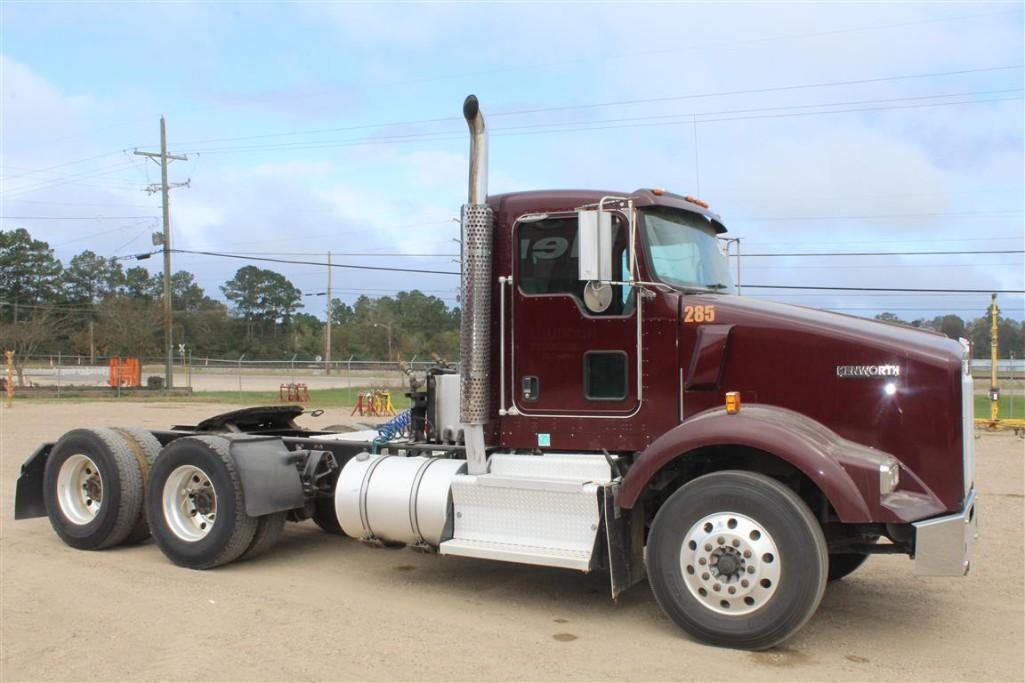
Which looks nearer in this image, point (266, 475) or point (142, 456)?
point (266, 475)

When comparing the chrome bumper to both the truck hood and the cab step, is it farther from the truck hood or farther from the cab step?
the cab step

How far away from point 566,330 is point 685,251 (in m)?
1.02

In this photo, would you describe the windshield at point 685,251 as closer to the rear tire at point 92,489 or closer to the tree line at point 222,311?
the rear tire at point 92,489

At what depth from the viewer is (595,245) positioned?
535 centimetres

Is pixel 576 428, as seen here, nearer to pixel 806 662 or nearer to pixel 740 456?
pixel 740 456

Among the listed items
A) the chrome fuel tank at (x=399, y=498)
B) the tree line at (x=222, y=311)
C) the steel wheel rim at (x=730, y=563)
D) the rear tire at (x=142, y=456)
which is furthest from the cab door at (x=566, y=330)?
the tree line at (x=222, y=311)

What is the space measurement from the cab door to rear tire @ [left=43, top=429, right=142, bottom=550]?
3800 millimetres

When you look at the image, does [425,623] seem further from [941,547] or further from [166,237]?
[166,237]

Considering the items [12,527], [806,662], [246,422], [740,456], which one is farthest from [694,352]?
[12,527]

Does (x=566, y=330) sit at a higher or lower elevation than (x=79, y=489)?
higher

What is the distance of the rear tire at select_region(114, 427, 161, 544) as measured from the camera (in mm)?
7645

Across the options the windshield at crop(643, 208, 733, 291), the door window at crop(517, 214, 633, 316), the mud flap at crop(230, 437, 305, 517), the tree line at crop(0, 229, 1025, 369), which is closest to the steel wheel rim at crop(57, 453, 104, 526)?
the mud flap at crop(230, 437, 305, 517)

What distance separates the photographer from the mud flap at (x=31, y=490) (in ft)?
26.6

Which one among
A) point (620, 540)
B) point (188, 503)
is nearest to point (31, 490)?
point (188, 503)
